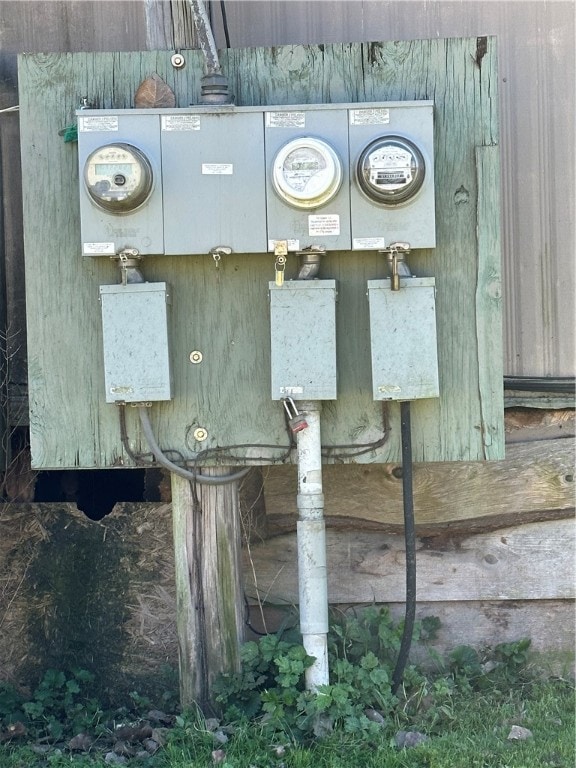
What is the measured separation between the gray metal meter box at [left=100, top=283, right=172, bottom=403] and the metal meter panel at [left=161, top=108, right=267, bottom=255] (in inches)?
8.6

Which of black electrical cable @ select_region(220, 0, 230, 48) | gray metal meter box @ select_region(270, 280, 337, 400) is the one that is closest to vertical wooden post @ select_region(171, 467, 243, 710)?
gray metal meter box @ select_region(270, 280, 337, 400)

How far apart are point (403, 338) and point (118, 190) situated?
1069 mm

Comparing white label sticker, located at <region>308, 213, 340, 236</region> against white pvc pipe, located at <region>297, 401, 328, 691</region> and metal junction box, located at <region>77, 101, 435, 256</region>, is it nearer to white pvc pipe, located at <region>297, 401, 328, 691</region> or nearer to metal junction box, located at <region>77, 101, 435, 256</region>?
metal junction box, located at <region>77, 101, 435, 256</region>

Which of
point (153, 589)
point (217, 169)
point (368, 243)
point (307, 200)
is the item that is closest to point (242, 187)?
point (217, 169)

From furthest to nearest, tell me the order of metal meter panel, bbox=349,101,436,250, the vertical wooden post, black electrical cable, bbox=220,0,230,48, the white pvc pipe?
black electrical cable, bbox=220,0,230,48
the vertical wooden post
the white pvc pipe
metal meter panel, bbox=349,101,436,250

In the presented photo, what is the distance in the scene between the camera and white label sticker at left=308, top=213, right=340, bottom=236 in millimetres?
3287

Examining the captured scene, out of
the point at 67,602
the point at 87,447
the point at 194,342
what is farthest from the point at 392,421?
the point at 67,602

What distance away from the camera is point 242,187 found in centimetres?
329

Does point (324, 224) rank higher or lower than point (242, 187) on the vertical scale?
lower

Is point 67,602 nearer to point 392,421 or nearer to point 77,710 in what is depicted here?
point 77,710

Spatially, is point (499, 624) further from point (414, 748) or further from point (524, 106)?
point (524, 106)

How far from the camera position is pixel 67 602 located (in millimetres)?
4113

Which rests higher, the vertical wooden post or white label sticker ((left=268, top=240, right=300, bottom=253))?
white label sticker ((left=268, top=240, right=300, bottom=253))

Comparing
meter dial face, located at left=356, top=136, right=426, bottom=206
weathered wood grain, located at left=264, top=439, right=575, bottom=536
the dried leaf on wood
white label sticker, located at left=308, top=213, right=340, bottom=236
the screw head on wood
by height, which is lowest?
weathered wood grain, located at left=264, top=439, right=575, bottom=536
